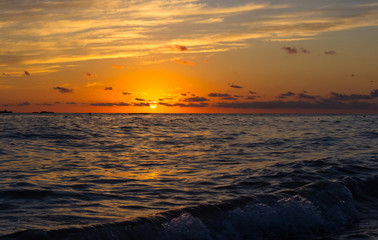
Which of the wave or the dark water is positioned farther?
the dark water

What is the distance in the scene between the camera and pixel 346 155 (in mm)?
20656

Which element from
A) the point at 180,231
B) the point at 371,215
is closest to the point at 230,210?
the point at 180,231

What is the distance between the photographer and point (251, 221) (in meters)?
8.59

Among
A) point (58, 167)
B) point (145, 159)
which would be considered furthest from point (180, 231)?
point (145, 159)

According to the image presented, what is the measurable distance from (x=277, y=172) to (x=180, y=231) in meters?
8.61

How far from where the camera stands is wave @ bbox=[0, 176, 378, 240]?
727 centimetres

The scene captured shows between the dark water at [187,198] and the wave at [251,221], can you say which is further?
the dark water at [187,198]

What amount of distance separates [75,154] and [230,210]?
14.5m

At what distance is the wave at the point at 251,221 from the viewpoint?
286 inches

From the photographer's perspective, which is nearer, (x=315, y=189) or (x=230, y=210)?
(x=230, y=210)

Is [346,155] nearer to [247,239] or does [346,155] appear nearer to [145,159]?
[145,159]

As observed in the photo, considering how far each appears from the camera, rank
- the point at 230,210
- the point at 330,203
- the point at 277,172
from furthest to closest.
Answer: the point at 277,172 → the point at 330,203 → the point at 230,210

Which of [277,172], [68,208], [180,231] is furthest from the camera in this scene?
[277,172]

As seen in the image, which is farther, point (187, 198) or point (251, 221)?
point (187, 198)
